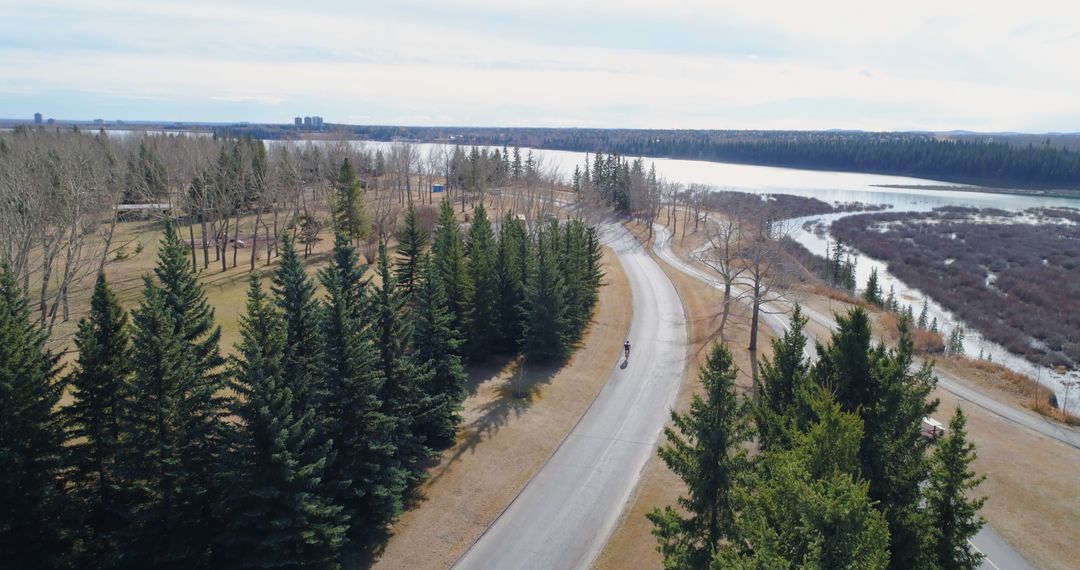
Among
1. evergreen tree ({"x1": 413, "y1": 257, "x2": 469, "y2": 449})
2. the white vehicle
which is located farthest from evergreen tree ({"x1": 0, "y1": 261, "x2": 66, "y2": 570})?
the white vehicle

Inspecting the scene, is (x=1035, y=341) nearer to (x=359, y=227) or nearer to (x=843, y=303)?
(x=843, y=303)

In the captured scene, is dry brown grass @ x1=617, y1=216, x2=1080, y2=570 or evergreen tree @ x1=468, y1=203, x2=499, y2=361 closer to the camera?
dry brown grass @ x1=617, y1=216, x2=1080, y2=570

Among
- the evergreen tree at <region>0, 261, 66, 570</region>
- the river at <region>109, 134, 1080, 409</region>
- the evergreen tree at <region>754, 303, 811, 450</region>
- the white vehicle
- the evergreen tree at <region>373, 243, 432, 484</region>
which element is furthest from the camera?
the river at <region>109, 134, 1080, 409</region>

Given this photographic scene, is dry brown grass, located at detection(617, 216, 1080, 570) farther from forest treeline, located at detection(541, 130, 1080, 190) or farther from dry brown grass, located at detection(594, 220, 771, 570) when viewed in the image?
forest treeline, located at detection(541, 130, 1080, 190)

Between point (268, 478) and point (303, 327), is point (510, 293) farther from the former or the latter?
point (268, 478)

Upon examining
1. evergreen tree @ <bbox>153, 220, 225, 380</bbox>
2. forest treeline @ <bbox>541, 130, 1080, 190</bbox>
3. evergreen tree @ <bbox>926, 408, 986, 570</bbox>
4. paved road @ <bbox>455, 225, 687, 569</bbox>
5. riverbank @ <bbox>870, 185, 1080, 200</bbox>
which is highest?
forest treeline @ <bbox>541, 130, 1080, 190</bbox>

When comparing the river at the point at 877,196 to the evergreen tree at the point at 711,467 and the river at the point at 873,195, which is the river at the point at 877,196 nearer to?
the river at the point at 873,195
